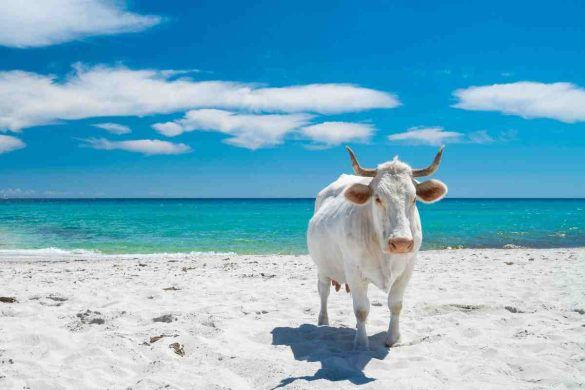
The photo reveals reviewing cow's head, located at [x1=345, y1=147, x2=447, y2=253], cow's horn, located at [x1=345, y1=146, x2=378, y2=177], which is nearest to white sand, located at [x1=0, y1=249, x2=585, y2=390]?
cow's head, located at [x1=345, y1=147, x2=447, y2=253]

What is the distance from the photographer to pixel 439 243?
22.6 metres

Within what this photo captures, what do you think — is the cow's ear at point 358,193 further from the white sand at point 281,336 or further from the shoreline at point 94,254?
the shoreline at point 94,254

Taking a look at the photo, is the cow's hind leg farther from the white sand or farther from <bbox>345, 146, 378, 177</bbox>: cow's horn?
<bbox>345, 146, 378, 177</bbox>: cow's horn

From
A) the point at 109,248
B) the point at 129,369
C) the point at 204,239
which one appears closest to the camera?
the point at 129,369

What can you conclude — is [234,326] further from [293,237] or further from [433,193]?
[293,237]

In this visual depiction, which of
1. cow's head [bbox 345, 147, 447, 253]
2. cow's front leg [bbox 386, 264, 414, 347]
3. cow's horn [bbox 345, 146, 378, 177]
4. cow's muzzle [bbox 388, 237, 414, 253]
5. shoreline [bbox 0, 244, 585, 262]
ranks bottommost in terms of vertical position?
shoreline [bbox 0, 244, 585, 262]

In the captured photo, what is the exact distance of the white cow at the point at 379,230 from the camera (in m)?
4.41

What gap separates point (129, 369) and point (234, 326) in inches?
67.1

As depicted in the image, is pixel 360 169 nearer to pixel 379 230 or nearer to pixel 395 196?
pixel 395 196

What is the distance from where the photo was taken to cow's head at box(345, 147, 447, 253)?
4266 mm

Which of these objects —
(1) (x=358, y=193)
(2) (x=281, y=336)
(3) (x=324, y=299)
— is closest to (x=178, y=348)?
(2) (x=281, y=336)

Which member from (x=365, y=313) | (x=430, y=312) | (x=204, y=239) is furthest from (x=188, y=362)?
(x=204, y=239)

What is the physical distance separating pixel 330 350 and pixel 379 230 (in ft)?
4.62

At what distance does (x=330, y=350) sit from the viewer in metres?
5.09
